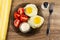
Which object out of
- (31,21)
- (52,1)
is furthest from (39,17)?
(52,1)

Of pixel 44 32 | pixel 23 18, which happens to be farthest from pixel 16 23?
pixel 44 32

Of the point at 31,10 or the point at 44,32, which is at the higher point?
the point at 31,10

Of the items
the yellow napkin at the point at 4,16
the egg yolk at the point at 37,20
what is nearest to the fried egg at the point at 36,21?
the egg yolk at the point at 37,20

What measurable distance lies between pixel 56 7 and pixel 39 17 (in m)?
0.14

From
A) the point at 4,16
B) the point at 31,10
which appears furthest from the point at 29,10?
the point at 4,16

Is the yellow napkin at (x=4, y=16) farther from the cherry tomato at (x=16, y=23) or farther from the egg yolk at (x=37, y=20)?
the egg yolk at (x=37, y=20)

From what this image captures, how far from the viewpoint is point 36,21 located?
96 centimetres

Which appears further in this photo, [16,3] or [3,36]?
[16,3]

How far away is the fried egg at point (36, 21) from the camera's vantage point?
958 mm

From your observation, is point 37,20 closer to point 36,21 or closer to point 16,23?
point 36,21

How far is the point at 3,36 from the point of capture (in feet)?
3.16

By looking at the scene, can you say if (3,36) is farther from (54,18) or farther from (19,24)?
(54,18)

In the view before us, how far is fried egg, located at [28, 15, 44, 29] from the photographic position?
0.96 meters

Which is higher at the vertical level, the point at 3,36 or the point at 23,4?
the point at 23,4
